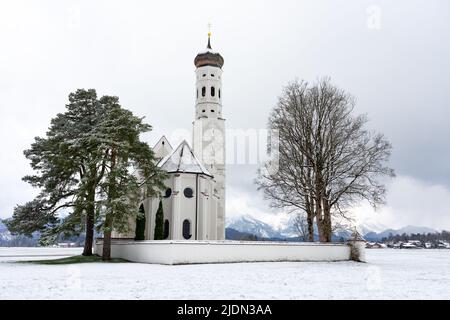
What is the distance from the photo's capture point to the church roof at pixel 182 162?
126ft

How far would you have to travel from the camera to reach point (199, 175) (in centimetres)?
3878

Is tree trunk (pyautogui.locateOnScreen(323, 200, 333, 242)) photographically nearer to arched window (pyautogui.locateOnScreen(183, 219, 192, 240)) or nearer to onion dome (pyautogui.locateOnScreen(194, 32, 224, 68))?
arched window (pyautogui.locateOnScreen(183, 219, 192, 240))

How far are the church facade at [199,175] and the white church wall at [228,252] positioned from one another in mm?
4303

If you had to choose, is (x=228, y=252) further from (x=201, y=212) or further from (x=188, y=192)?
(x=188, y=192)

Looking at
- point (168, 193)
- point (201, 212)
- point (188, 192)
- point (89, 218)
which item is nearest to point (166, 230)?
point (168, 193)

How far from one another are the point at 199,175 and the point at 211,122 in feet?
42.4

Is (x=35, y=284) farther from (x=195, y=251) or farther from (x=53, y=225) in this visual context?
(x=53, y=225)

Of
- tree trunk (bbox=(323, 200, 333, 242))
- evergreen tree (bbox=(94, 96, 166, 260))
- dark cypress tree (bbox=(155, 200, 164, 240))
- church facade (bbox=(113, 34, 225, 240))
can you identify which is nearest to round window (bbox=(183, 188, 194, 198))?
church facade (bbox=(113, 34, 225, 240))

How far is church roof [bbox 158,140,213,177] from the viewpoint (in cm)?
3849

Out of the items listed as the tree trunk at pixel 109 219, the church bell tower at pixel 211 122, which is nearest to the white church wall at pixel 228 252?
the tree trunk at pixel 109 219
